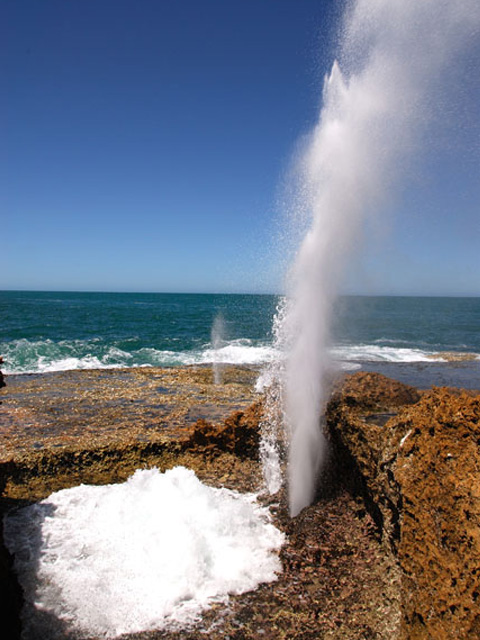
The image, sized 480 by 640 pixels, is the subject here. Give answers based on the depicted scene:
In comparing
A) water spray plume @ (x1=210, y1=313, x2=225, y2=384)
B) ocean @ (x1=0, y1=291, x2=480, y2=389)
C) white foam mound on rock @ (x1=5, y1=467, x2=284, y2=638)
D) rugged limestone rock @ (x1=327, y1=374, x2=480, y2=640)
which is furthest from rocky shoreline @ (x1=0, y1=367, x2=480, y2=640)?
water spray plume @ (x1=210, y1=313, x2=225, y2=384)

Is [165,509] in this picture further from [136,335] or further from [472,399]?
[136,335]

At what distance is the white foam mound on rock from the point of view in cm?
420

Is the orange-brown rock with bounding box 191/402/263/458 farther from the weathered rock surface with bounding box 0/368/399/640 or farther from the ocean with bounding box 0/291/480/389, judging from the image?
the ocean with bounding box 0/291/480/389

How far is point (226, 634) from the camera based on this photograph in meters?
3.81

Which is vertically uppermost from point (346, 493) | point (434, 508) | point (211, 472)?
point (434, 508)

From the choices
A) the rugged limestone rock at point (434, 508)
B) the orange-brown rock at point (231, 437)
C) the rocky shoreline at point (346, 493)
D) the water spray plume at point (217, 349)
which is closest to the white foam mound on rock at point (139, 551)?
the rocky shoreline at point (346, 493)

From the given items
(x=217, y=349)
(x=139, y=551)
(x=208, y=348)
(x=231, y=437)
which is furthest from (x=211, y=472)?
(x=208, y=348)

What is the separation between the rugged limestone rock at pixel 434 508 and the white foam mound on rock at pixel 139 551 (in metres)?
1.77

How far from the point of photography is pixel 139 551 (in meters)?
5.08

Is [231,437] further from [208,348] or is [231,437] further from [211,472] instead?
[208,348]

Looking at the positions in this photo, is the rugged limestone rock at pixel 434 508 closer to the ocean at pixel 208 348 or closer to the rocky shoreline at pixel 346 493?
the rocky shoreline at pixel 346 493

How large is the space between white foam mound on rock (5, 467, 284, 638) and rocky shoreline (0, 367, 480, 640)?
0.88 feet

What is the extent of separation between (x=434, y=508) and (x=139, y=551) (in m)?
3.71

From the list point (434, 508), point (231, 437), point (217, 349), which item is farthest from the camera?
point (217, 349)
